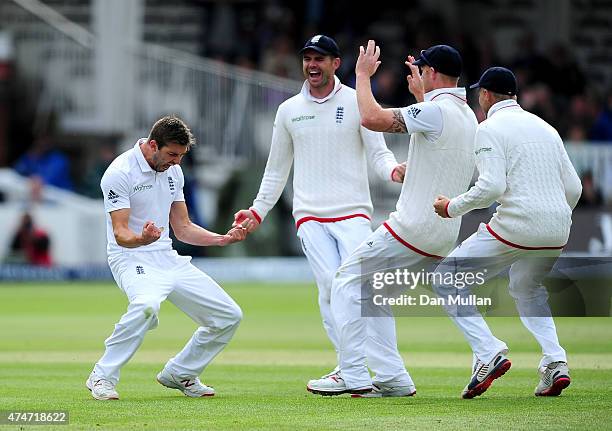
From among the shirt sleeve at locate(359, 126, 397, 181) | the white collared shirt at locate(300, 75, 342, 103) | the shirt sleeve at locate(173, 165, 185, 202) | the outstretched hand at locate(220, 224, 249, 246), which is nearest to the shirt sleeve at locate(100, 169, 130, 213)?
the shirt sleeve at locate(173, 165, 185, 202)

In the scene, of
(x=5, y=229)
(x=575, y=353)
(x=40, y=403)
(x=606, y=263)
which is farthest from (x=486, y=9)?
(x=40, y=403)

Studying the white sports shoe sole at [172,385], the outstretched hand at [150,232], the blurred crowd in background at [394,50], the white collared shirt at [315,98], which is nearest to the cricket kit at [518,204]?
the white collared shirt at [315,98]

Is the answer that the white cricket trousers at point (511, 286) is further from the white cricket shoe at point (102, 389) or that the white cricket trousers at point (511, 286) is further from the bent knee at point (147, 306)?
the white cricket shoe at point (102, 389)

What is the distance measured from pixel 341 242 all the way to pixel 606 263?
189 cm

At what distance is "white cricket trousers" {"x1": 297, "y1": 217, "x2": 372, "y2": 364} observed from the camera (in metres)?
9.88

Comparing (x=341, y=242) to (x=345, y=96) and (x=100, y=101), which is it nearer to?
(x=345, y=96)

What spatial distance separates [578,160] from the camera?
923 inches

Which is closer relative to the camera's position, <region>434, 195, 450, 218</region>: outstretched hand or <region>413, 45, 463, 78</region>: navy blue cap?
<region>434, 195, 450, 218</region>: outstretched hand

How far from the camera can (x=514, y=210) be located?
9.18m

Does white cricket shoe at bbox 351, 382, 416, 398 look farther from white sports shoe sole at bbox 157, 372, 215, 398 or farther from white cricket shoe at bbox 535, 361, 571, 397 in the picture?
white sports shoe sole at bbox 157, 372, 215, 398

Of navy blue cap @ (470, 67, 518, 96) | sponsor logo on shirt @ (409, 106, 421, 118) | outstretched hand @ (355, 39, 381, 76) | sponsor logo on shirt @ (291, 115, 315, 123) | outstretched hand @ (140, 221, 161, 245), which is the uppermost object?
outstretched hand @ (355, 39, 381, 76)

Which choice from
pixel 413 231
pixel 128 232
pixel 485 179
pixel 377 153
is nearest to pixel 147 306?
pixel 128 232

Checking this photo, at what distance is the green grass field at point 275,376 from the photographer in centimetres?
823

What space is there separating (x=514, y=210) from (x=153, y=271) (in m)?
2.40
